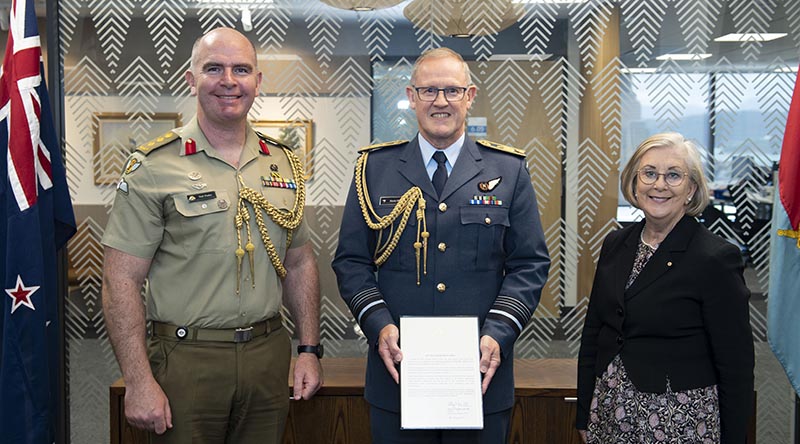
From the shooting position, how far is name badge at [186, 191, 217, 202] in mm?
A: 2207

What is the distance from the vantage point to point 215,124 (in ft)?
7.55

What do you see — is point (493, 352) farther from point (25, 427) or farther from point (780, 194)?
point (25, 427)

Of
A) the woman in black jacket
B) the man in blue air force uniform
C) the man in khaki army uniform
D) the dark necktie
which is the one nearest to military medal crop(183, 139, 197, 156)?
the man in khaki army uniform

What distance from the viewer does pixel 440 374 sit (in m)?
2.00

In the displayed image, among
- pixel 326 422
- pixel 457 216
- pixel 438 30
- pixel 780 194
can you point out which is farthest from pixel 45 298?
pixel 780 194

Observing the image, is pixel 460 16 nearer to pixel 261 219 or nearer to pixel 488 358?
pixel 261 219

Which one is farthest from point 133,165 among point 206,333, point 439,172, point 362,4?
point 362,4

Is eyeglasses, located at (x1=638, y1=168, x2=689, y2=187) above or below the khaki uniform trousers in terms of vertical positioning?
above

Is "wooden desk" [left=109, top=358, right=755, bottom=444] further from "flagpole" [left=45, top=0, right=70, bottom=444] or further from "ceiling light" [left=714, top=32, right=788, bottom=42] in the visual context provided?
"ceiling light" [left=714, top=32, right=788, bottom=42]

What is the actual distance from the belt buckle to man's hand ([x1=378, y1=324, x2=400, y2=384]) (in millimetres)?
433

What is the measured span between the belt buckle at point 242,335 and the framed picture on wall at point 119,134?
1.31 meters

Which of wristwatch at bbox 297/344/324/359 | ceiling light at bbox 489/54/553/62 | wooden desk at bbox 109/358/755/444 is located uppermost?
ceiling light at bbox 489/54/553/62

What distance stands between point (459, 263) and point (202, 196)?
31.9 inches

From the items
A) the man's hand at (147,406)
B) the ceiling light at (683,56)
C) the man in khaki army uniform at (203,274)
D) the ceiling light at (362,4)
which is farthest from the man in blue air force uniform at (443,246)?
the ceiling light at (683,56)
